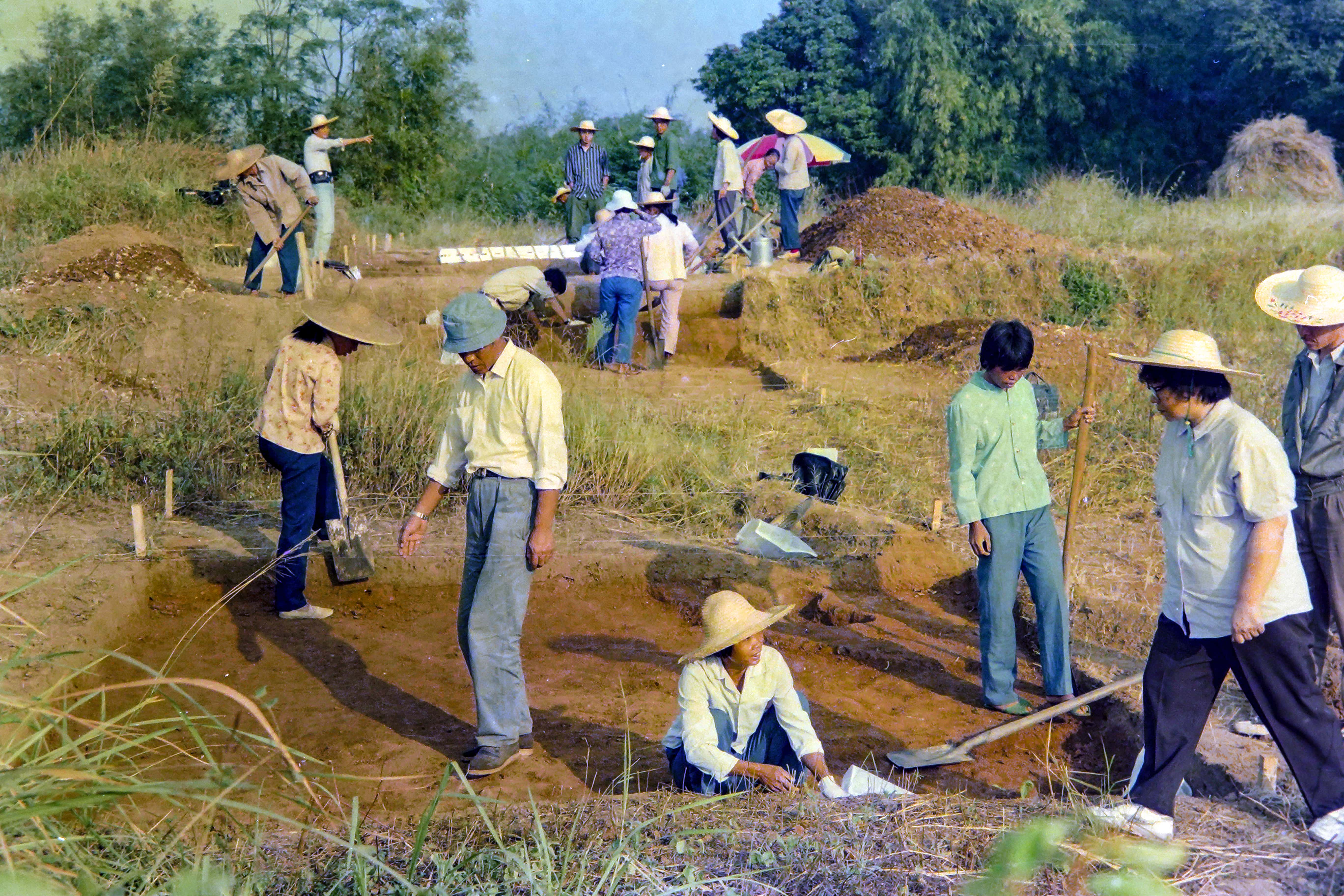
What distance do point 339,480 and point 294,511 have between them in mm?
403

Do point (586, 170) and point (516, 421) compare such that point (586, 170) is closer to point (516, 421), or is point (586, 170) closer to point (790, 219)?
point (790, 219)

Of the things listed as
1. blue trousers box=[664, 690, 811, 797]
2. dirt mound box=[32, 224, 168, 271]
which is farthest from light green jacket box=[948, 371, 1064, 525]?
dirt mound box=[32, 224, 168, 271]

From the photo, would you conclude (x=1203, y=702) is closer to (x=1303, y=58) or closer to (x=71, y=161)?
(x=71, y=161)

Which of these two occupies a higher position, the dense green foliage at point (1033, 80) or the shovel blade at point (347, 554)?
the dense green foliage at point (1033, 80)

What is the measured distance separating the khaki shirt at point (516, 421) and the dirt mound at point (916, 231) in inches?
389

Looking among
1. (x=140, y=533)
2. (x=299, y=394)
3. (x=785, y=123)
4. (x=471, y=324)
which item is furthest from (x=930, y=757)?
(x=785, y=123)

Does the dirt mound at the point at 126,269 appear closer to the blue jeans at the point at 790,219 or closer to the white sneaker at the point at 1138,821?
the blue jeans at the point at 790,219

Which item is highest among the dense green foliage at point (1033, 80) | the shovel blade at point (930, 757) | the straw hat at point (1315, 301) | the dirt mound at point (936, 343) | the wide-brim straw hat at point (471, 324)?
the dense green foliage at point (1033, 80)

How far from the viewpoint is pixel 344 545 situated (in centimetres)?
626

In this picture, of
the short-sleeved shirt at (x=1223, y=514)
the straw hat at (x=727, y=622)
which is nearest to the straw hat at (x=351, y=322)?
the straw hat at (x=727, y=622)

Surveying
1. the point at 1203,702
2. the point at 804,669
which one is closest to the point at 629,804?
the point at 1203,702

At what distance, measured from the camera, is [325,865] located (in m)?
3.08

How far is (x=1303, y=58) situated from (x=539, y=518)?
65.3 feet

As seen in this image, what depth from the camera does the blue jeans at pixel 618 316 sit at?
10852mm
